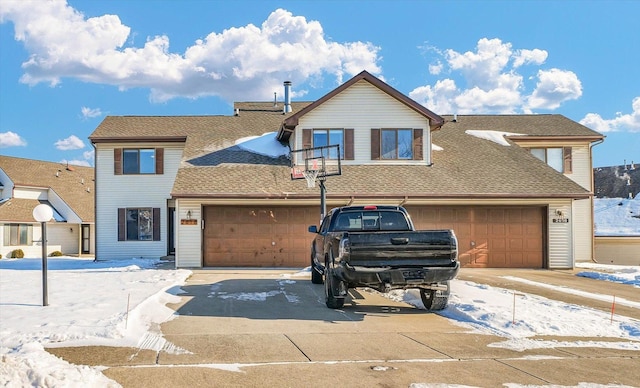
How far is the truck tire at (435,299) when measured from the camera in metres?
10.9

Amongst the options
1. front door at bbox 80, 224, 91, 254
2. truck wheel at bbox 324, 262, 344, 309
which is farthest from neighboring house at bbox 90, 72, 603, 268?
front door at bbox 80, 224, 91, 254

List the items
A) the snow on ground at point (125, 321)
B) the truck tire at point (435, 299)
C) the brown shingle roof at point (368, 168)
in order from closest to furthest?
the snow on ground at point (125, 321) < the truck tire at point (435, 299) < the brown shingle roof at point (368, 168)

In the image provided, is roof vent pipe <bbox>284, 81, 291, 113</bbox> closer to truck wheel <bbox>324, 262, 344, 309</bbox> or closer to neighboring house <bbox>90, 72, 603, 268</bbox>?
neighboring house <bbox>90, 72, 603, 268</bbox>

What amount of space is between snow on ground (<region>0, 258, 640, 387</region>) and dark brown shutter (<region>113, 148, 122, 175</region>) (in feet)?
34.5

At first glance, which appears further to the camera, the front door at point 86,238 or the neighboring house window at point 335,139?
the front door at point 86,238

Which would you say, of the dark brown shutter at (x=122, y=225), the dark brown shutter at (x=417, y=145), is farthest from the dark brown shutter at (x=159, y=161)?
the dark brown shutter at (x=417, y=145)

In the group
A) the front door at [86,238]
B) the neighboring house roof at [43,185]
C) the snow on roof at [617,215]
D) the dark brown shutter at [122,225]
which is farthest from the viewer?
the snow on roof at [617,215]

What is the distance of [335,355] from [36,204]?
33.7 meters

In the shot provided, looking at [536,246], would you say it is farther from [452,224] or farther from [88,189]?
[88,189]

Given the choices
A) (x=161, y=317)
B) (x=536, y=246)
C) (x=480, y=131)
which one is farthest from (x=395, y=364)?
(x=480, y=131)

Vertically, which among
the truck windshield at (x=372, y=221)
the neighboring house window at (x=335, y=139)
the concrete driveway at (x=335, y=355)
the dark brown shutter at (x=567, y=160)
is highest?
the neighboring house window at (x=335, y=139)

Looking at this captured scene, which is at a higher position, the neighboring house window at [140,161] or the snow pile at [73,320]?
the neighboring house window at [140,161]

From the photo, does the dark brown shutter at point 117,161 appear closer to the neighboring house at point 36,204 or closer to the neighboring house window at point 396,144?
the neighboring house window at point 396,144

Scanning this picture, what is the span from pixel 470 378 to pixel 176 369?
10.8 ft
